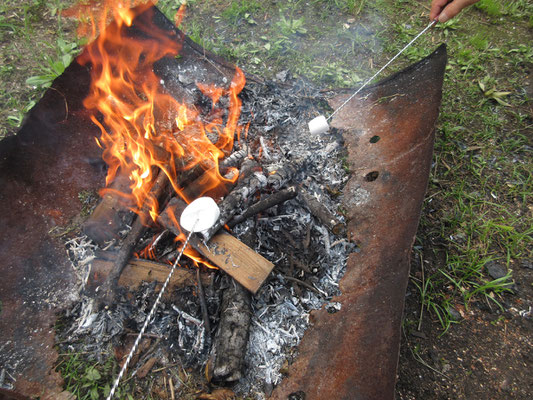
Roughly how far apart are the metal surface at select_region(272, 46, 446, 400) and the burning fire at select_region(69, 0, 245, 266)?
135 centimetres

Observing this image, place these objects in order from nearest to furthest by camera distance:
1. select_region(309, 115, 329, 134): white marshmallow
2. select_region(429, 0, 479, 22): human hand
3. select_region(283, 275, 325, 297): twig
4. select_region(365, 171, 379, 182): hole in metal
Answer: select_region(283, 275, 325, 297): twig, select_region(429, 0, 479, 22): human hand, select_region(365, 171, 379, 182): hole in metal, select_region(309, 115, 329, 134): white marshmallow

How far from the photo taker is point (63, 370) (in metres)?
2.18

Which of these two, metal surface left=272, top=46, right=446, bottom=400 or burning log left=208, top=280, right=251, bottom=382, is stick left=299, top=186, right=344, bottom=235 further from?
burning log left=208, top=280, right=251, bottom=382

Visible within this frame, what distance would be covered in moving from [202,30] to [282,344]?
5466 mm

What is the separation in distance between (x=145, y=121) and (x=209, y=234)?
1571mm

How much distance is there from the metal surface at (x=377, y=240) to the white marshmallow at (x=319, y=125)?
0.96 feet

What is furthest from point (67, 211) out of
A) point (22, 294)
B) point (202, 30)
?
point (202, 30)

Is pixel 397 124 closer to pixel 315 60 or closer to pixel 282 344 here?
pixel 282 344

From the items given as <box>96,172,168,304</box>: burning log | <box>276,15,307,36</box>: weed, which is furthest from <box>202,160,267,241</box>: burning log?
<box>276,15,307,36</box>: weed

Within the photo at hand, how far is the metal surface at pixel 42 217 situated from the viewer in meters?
2.21

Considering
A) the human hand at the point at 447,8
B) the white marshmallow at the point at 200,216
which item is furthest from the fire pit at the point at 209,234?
the human hand at the point at 447,8

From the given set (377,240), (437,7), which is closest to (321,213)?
(377,240)

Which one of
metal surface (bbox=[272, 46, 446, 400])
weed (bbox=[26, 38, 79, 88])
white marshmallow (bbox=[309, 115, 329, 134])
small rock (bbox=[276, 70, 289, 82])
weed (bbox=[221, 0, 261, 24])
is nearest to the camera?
metal surface (bbox=[272, 46, 446, 400])

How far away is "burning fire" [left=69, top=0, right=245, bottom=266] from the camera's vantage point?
2.84 m
